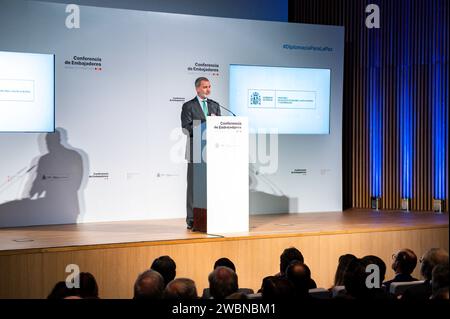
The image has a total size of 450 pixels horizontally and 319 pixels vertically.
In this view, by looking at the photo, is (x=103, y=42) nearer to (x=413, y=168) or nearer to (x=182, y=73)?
(x=182, y=73)

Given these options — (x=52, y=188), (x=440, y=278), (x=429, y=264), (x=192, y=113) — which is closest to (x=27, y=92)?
(x=52, y=188)

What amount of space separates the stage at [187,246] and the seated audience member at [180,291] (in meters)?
2.36

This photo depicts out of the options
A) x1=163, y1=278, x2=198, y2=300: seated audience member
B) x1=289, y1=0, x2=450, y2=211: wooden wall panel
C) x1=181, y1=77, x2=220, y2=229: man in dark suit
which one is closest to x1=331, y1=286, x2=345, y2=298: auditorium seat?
x1=163, y1=278, x2=198, y2=300: seated audience member

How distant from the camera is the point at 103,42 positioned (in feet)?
26.0

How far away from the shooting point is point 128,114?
8078 mm

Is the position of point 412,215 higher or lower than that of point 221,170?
lower

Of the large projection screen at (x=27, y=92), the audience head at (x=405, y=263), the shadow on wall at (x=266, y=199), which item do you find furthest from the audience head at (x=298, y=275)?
the shadow on wall at (x=266, y=199)

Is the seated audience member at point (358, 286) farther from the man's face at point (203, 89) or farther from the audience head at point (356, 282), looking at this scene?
the man's face at point (203, 89)

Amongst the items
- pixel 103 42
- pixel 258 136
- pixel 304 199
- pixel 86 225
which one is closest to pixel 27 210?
pixel 86 225

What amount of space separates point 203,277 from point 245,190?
0.89 metres

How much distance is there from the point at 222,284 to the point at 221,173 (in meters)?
2.82

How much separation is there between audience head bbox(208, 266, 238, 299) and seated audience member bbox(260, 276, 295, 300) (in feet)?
0.85

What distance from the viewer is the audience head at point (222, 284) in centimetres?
375

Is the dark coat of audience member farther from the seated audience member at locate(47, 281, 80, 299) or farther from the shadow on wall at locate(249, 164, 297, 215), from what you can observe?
the shadow on wall at locate(249, 164, 297, 215)
